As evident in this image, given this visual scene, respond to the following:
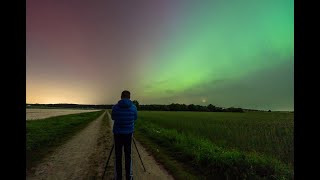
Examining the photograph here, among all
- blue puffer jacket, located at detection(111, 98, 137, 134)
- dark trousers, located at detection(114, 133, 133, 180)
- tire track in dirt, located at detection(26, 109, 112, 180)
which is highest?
blue puffer jacket, located at detection(111, 98, 137, 134)

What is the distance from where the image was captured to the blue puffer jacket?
9188 millimetres

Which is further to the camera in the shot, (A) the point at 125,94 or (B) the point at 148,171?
(B) the point at 148,171

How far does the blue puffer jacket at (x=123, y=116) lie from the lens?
9.19m

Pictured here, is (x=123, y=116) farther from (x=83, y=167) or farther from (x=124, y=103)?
(x=83, y=167)

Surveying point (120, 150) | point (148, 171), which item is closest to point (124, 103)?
point (120, 150)

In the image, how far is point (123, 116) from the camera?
30.2 ft

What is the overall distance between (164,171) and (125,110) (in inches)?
123

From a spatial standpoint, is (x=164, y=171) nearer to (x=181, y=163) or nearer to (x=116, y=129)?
(x=181, y=163)

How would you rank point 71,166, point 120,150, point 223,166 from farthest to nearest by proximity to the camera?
1. point 71,166
2. point 223,166
3. point 120,150

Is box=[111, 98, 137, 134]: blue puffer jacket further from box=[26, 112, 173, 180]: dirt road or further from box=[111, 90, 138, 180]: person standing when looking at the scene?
box=[26, 112, 173, 180]: dirt road

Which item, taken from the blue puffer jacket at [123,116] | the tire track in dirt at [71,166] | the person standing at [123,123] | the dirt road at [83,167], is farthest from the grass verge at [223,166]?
the tire track in dirt at [71,166]

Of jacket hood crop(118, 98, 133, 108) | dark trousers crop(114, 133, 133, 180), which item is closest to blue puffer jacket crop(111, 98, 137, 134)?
jacket hood crop(118, 98, 133, 108)
